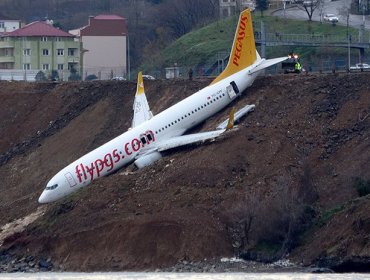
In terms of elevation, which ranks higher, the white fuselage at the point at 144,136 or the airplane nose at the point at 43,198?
the white fuselage at the point at 144,136

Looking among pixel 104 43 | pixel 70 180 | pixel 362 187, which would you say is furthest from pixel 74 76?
pixel 362 187

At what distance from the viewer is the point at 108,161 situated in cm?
10225

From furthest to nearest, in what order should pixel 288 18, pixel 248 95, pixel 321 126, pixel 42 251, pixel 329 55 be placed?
pixel 288 18
pixel 329 55
pixel 248 95
pixel 321 126
pixel 42 251

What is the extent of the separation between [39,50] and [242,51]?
247ft

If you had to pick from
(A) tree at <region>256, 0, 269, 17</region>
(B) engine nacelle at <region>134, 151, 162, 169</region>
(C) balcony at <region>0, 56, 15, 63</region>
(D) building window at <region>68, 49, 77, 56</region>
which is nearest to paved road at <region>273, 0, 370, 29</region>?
(A) tree at <region>256, 0, 269, 17</region>

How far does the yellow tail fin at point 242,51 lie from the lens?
360 feet

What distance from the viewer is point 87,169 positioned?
101 m

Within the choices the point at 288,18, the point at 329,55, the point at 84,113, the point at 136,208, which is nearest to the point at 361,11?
the point at 288,18

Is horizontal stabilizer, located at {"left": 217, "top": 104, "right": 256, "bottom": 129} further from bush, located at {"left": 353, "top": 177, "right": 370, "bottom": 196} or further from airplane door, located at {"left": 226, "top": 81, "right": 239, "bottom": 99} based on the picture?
bush, located at {"left": 353, "top": 177, "right": 370, "bottom": 196}

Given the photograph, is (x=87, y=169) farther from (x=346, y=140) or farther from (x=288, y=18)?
(x=288, y=18)

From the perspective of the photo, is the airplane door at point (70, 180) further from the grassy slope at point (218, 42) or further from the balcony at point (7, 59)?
the balcony at point (7, 59)

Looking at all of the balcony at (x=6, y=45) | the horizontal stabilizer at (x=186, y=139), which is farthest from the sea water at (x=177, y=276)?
the balcony at (x=6, y=45)

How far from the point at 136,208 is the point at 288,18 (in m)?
88.3

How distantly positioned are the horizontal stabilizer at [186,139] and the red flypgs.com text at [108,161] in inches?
42.6
